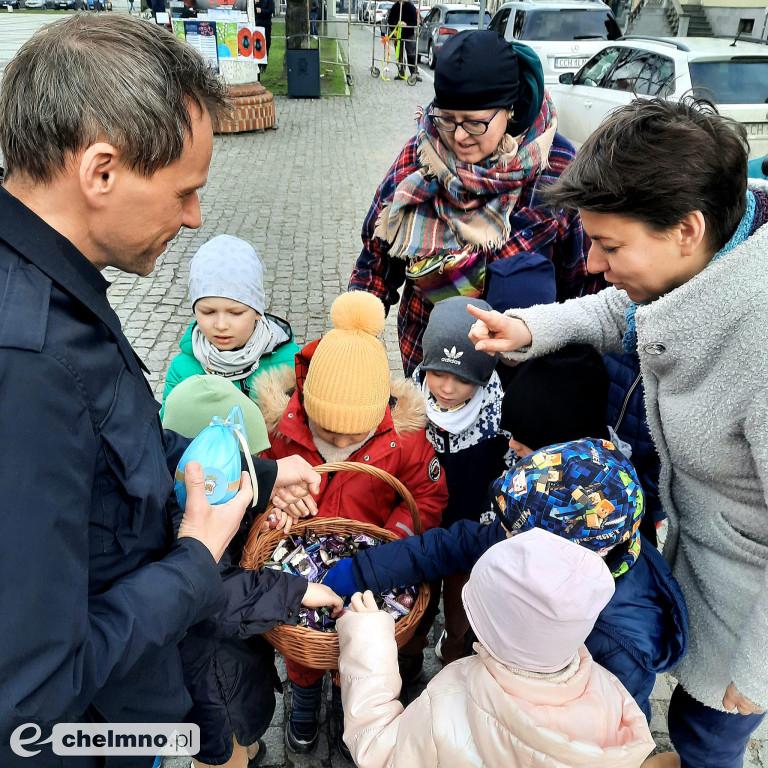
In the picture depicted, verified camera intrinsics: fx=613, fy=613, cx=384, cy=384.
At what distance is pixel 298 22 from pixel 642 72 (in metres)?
8.43

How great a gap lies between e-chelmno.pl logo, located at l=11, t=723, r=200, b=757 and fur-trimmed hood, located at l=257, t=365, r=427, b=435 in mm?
1089

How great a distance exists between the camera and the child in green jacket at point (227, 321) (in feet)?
9.04

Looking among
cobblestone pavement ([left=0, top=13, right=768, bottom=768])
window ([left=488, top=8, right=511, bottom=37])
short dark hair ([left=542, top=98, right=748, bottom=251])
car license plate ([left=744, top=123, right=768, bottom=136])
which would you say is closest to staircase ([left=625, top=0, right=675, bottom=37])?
window ([left=488, top=8, right=511, bottom=37])

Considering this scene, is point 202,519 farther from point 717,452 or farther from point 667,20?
point 667,20

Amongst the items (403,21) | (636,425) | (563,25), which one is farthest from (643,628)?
(403,21)

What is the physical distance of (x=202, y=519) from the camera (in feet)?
4.61

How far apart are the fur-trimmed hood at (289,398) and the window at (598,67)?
27.8ft

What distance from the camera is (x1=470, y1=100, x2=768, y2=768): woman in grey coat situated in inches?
54.9

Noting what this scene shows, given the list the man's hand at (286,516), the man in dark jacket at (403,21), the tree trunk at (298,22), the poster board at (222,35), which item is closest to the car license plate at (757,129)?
the man's hand at (286,516)

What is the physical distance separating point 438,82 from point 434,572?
1825mm

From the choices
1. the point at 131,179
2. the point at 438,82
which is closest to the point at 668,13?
the point at 438,82

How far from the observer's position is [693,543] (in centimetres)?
172

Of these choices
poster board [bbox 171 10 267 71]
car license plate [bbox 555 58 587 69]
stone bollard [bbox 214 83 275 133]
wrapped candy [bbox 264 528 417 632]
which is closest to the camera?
wrapped candy [bbox 264 528 417 632]

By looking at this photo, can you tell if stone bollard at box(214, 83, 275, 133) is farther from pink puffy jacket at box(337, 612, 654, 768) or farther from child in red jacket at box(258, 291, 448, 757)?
pink puffy jacket at box(337, 612, 654, 768)
